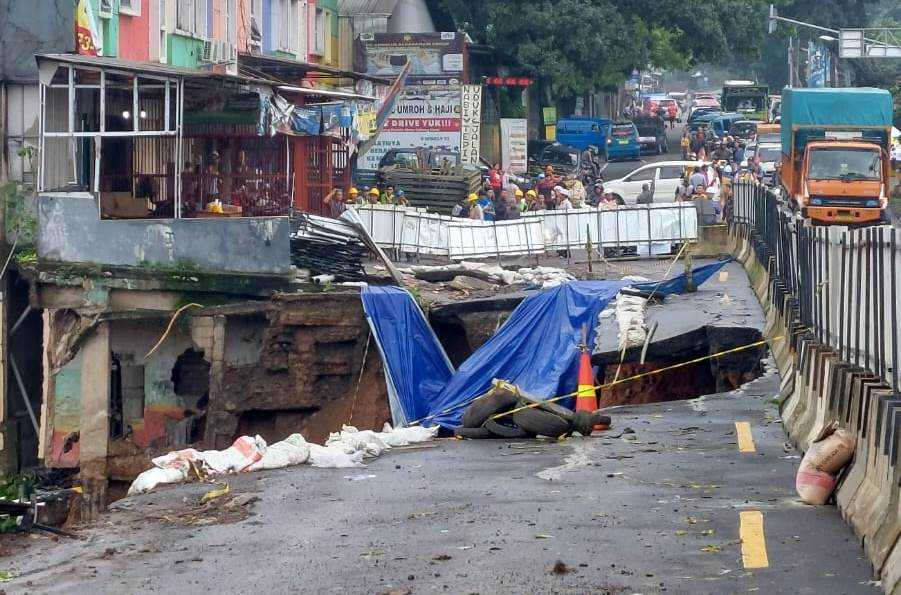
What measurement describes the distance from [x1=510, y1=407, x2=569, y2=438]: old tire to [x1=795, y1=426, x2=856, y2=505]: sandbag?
4.78m

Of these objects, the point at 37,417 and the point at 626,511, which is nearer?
the point at 626,511

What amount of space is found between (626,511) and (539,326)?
9.90 m

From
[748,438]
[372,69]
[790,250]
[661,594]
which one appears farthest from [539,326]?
[372,69]

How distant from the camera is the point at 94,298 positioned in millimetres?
21281

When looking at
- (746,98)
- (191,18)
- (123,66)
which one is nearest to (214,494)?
(123,66)

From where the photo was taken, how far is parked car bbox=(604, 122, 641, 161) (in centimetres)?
5784

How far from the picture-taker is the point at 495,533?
9383mm

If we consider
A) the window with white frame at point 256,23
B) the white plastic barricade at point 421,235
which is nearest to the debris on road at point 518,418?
the white plastic barricade at point 421,235

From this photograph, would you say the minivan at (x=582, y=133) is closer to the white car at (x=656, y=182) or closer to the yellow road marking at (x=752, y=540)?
the white car at (x=656, y=182)

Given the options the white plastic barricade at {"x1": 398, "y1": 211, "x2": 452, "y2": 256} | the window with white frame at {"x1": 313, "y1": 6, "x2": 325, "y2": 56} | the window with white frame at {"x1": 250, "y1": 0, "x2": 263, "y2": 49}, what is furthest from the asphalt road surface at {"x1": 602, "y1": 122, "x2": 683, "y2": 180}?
the white plastic barricade at {"x1": 398, "y1": 211, "x2": 452, "y2": 256}

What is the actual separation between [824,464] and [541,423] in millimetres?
5168

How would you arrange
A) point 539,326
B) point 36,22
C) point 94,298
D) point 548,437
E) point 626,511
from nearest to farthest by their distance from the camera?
point 626,511 → point 548,437 → point 539,326 → point 94,298 → point 36,22

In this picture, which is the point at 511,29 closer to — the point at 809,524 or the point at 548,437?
the point at 548,437

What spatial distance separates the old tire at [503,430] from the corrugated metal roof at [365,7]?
95.1ft
